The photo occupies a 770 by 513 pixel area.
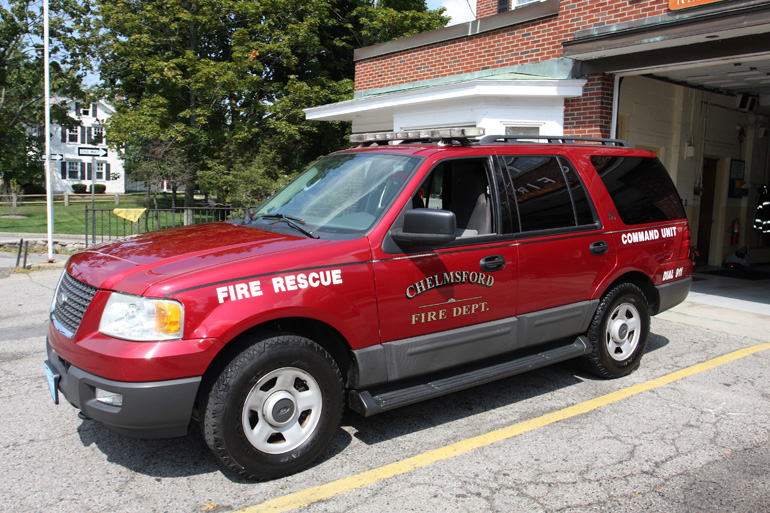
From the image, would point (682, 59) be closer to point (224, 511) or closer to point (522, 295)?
point (522, 295)

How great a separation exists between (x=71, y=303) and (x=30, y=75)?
41175mm

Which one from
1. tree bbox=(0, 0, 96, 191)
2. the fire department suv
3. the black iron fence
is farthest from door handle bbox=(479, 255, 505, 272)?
tree bbox=(0, 0, 96, 191)

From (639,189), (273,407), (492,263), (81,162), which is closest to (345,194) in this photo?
(492,263)

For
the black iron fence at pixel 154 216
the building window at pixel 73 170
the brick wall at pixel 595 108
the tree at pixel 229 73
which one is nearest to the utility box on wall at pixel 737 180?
the brick wall at pixel 595 108

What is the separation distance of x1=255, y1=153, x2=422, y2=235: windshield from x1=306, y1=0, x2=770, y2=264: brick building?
5.61m

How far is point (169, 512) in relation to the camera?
10.0 feet

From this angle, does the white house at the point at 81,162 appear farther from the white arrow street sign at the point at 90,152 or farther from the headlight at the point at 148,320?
the headlight at the point at 148,320

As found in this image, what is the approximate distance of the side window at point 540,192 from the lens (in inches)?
176

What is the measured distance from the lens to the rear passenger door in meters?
4.42

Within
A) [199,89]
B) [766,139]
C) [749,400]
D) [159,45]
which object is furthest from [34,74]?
[749,400]

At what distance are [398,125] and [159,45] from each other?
17711mm

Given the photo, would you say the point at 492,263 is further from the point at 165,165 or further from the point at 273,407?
the point at 165,165

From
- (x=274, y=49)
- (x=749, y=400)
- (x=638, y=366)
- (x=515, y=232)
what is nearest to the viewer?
(x=515, y=232)

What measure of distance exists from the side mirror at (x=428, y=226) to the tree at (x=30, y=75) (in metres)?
29.7
